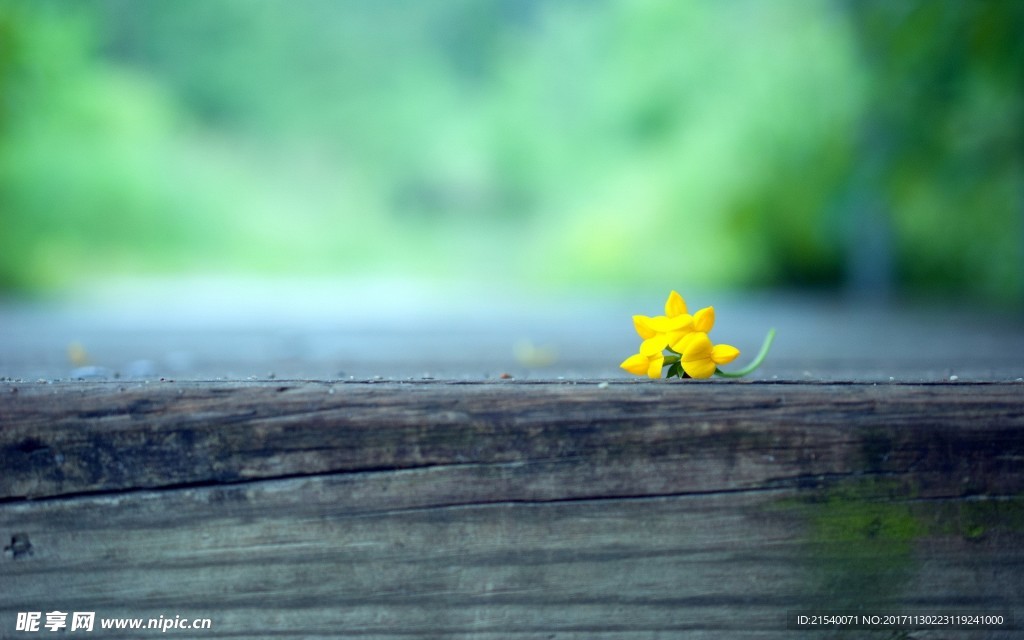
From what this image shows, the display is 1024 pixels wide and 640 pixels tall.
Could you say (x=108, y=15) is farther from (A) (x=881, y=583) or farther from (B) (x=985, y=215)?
(A) (x=881, y=583)

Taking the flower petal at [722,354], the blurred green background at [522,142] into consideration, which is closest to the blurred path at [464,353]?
the flower petal at [722,354]

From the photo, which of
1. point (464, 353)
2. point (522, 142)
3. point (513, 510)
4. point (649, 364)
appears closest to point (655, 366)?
point (649, 364)

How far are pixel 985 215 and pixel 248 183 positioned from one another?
7.70 meters

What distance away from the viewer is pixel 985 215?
516 centimetres

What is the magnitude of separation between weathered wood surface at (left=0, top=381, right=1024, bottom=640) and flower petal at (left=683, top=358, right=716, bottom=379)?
0.05 m

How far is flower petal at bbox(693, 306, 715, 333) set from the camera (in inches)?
20.1

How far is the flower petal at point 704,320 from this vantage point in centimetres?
51

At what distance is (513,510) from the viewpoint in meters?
0.46

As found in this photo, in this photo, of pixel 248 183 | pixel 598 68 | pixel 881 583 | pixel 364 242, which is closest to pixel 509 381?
pixel 881 583

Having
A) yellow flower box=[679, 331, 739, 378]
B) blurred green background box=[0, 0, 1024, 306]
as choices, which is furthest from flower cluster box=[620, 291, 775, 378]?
blurred green background box=[0, 0, 1024, 306]

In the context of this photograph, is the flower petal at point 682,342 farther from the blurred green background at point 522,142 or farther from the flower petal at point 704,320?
the blurred green background at point 522,142

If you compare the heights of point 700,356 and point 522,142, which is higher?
point 522,142

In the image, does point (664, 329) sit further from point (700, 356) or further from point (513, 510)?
point (513, 510)

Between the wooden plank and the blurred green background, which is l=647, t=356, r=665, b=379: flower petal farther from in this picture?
the blurred green background
